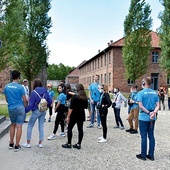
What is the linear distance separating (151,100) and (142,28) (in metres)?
29.8

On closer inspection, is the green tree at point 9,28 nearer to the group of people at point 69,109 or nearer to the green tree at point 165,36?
the group of people at point 69,109

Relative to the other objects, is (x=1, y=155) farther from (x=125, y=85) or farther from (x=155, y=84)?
(x=155, y=84)

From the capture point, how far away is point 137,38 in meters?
34.0

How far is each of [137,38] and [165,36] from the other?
29.0 ft

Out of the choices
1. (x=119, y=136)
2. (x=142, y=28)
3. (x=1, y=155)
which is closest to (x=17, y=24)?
(x=119, y=136)

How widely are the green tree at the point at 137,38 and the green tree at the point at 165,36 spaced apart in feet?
23.1

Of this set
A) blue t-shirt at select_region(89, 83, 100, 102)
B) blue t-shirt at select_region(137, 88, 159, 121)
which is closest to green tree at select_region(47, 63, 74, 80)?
blue t-shirt at select_region(89, 83, 100, 102)

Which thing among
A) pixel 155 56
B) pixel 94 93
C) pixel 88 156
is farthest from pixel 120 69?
pixel 88 156

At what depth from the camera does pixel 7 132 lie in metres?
9.21

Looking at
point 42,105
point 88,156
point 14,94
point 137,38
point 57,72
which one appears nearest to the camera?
point 88,156

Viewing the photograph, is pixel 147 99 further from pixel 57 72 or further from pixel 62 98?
pixel 57 72

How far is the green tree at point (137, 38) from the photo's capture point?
33969mm

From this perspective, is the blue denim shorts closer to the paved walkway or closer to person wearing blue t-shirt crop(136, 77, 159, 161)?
the paved walkway

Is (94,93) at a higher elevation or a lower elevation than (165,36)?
lower
